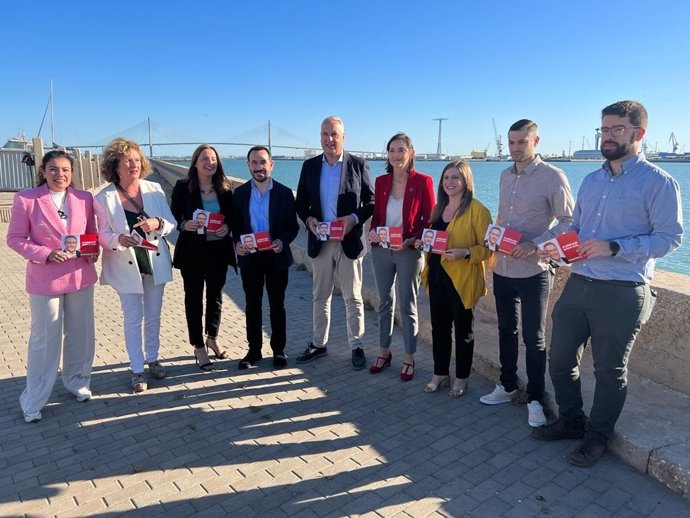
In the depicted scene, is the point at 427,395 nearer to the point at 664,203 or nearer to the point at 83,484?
the point at 664,203

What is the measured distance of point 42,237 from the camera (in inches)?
162

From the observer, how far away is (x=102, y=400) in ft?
15.2

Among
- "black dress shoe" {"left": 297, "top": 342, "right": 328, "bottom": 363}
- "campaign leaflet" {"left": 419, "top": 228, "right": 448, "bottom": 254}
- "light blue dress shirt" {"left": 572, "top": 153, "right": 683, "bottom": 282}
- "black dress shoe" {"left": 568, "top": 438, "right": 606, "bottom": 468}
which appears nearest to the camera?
"light blue dress shirt" {"left": 572, "top": 153, "right": 683, "bottom": 282}

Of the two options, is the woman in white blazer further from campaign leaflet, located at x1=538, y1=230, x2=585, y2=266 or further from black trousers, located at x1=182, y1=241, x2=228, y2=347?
campaign leaflet, located at x1=538, y1=230, x2=585, y2=266

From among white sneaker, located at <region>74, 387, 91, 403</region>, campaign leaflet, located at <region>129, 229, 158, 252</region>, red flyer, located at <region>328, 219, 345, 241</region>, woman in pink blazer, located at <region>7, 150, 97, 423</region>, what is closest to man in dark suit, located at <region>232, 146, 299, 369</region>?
red flyer, located at <region>328, 219, 345, 241</region>

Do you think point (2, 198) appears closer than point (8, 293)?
No

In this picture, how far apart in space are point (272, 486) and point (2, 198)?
57.7 ft

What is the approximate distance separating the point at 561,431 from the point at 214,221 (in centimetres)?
351

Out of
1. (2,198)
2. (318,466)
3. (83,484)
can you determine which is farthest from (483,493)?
(2,198)

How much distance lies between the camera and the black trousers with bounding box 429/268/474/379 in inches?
174

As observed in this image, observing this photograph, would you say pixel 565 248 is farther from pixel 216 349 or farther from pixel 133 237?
pixel 216 349

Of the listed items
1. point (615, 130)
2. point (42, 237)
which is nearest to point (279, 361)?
point (42, 237)

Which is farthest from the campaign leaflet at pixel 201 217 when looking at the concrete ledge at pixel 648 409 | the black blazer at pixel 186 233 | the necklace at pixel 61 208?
the concrete ledge at pixel 648 409

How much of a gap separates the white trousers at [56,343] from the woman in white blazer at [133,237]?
349 mm
